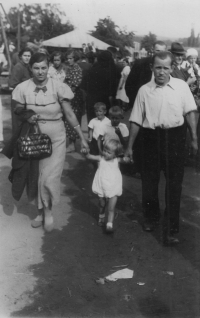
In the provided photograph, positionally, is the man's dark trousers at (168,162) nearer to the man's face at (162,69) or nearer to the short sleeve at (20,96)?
the man's face at (162,69)

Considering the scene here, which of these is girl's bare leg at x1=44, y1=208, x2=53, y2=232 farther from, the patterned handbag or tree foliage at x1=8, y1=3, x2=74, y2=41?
tree foliage at x1=8, y1=3, x2=74, y2=41

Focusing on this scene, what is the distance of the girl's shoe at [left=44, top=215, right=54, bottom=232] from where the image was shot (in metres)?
5.47

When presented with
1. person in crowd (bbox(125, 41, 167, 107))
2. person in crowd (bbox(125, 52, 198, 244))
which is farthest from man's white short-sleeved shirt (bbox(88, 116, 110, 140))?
person in crowd (bbox(125, 52, 198, 244))

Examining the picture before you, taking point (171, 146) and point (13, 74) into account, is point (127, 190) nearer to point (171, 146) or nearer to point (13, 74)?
point (171, 146)

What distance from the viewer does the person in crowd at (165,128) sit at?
4.86 meters

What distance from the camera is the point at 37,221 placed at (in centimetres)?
563

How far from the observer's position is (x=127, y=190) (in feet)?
22.9

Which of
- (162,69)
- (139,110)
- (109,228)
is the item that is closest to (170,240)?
(109,228)

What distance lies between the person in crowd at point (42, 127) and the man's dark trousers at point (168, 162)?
27.9 inches

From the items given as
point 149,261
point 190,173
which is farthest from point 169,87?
point 190,173

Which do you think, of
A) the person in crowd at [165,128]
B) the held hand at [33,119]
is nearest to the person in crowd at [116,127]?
the person in crowd at [165,128]

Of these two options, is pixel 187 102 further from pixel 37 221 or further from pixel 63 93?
pixel 37 221

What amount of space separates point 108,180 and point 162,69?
140 centimetres

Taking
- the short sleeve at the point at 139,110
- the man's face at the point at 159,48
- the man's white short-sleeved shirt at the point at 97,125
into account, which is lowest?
the man's white short-sleeved shirt at the point at 97,125
